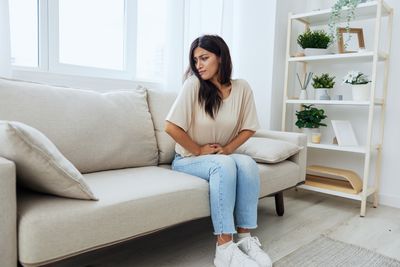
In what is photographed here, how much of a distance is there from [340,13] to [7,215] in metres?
2.33

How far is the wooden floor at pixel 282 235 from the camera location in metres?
1.41

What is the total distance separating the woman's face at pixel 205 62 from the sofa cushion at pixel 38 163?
2.73 ft

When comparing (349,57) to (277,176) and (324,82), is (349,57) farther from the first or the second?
(277,176)

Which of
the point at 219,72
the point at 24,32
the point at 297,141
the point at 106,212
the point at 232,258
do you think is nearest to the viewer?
the point at 106,212

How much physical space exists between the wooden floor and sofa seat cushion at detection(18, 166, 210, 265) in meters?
0.05

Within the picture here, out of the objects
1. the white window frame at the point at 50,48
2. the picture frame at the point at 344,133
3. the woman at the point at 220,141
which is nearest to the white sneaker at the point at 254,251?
the woman at the point at 220,141

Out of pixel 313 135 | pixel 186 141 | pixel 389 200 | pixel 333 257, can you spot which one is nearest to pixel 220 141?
pixel 186 141

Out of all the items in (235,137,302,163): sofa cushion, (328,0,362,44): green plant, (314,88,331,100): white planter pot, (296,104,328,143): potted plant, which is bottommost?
(235,137,302,163): sofa cushion

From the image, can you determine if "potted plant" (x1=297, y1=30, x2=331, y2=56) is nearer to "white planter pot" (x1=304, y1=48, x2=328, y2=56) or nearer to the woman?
"white planter pot" (x1=304, y1=48, x2=328, y2=56)

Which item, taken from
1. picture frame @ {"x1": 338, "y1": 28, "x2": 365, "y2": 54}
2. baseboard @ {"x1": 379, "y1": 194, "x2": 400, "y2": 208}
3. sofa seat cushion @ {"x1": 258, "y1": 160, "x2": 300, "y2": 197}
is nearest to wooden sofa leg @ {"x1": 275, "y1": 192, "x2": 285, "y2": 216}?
sofa seat cushion @ {"x1": 258, "y1": 160, "x2": 300, "y2": 197}

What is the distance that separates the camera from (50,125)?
1.37 m

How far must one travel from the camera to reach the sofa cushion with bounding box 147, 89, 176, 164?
180 centimetres

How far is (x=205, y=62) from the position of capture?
1602mm

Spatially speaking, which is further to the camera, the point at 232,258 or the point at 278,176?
the point at 278,176
